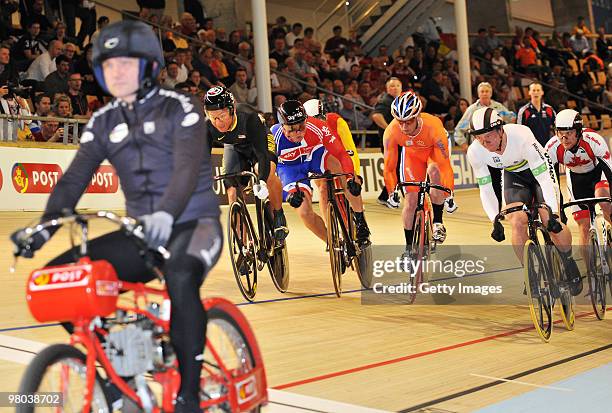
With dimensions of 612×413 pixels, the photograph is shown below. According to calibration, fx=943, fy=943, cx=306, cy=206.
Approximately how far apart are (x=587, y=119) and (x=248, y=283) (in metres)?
15.9

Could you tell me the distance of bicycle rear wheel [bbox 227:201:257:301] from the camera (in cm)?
650

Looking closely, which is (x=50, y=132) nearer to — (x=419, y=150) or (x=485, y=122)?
(x=419, y=150)

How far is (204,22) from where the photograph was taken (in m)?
15.8

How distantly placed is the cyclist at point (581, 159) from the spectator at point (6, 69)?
6.39 meters

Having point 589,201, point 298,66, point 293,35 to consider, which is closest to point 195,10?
point 298,66

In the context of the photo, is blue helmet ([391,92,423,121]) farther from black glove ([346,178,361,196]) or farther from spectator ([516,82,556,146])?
spectator ([516,82,556,146])

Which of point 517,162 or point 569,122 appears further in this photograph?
point 569,122

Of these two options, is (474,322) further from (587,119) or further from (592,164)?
(587,119)

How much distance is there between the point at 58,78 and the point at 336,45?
24.8ft

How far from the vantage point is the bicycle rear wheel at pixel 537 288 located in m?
5.45

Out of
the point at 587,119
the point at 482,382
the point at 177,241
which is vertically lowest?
the point at 482,382

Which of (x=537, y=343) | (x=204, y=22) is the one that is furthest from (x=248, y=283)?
(x=204, y=22)

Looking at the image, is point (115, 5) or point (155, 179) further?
point (115, 5)

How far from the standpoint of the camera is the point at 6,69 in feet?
35.2
